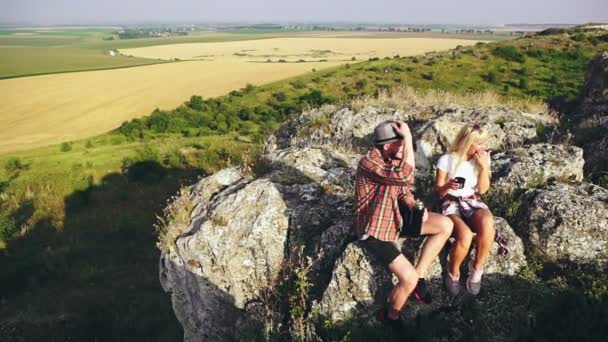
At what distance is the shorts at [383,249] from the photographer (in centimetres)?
519

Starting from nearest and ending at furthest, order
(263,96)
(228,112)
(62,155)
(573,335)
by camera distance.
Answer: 1. (573,335)
2. (62,155)
3. (228,112)
4. (263,96)

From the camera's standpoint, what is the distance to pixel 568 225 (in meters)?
5.61

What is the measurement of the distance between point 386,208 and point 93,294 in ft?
38.3

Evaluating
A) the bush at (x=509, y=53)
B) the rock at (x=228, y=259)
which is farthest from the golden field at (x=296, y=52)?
the rock at (x=228, y=259)

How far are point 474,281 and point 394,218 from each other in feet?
4.52

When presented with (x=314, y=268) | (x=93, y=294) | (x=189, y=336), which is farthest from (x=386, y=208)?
(x=93, y=294)

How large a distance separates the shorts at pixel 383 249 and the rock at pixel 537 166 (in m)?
2.90

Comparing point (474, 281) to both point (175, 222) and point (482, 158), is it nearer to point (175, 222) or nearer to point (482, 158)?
point (482, 158)

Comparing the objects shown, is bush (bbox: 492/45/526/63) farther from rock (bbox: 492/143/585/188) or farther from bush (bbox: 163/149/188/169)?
rock (bbox: 492/143/585/188)

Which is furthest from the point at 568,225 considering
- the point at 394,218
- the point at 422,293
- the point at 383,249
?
the point at 383,249

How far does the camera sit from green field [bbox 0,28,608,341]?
1161 cm

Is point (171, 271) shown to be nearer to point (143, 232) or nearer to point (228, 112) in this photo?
point (143, 232)

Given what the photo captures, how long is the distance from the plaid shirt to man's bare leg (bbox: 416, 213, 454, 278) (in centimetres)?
40

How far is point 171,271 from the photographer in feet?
24.1
